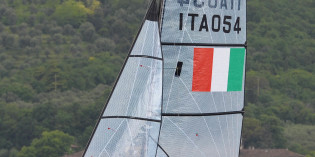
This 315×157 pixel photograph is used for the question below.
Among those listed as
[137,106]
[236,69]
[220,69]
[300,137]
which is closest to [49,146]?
[300,137]

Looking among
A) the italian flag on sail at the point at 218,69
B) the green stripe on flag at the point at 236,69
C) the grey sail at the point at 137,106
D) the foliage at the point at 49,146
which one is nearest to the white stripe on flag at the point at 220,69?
the italian flag on sail at the point at 218,69

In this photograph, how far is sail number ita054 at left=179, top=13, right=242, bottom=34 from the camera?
1788 cm

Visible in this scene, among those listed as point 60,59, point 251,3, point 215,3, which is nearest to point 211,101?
point 215,3

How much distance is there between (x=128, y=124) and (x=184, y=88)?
59.4 inches

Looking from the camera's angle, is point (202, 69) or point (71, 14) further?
point (71, 14)

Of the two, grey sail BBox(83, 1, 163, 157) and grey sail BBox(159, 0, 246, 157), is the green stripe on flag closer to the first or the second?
grey sail BBox(159, 0, 246, 157)

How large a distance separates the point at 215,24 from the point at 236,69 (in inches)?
40.3

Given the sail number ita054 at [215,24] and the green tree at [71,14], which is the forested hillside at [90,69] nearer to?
the green tree at [71,14]

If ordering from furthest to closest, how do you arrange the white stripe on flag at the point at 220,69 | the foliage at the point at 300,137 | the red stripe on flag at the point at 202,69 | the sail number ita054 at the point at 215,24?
1. the foliage at the point at 300,137
2. the white stripe on flag at the point at 220,69
3. the red stripe on flag at the point at 202,69
4. the sail number ita054 at the point at 215,24

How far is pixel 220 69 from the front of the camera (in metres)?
18.3

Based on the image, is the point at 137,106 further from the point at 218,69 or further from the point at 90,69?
the point at 90,69

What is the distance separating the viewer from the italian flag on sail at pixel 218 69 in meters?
18.0

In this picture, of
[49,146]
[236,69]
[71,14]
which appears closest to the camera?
[236,69]

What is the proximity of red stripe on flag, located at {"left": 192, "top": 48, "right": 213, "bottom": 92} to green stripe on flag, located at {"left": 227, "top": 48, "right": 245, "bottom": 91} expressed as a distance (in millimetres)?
534
